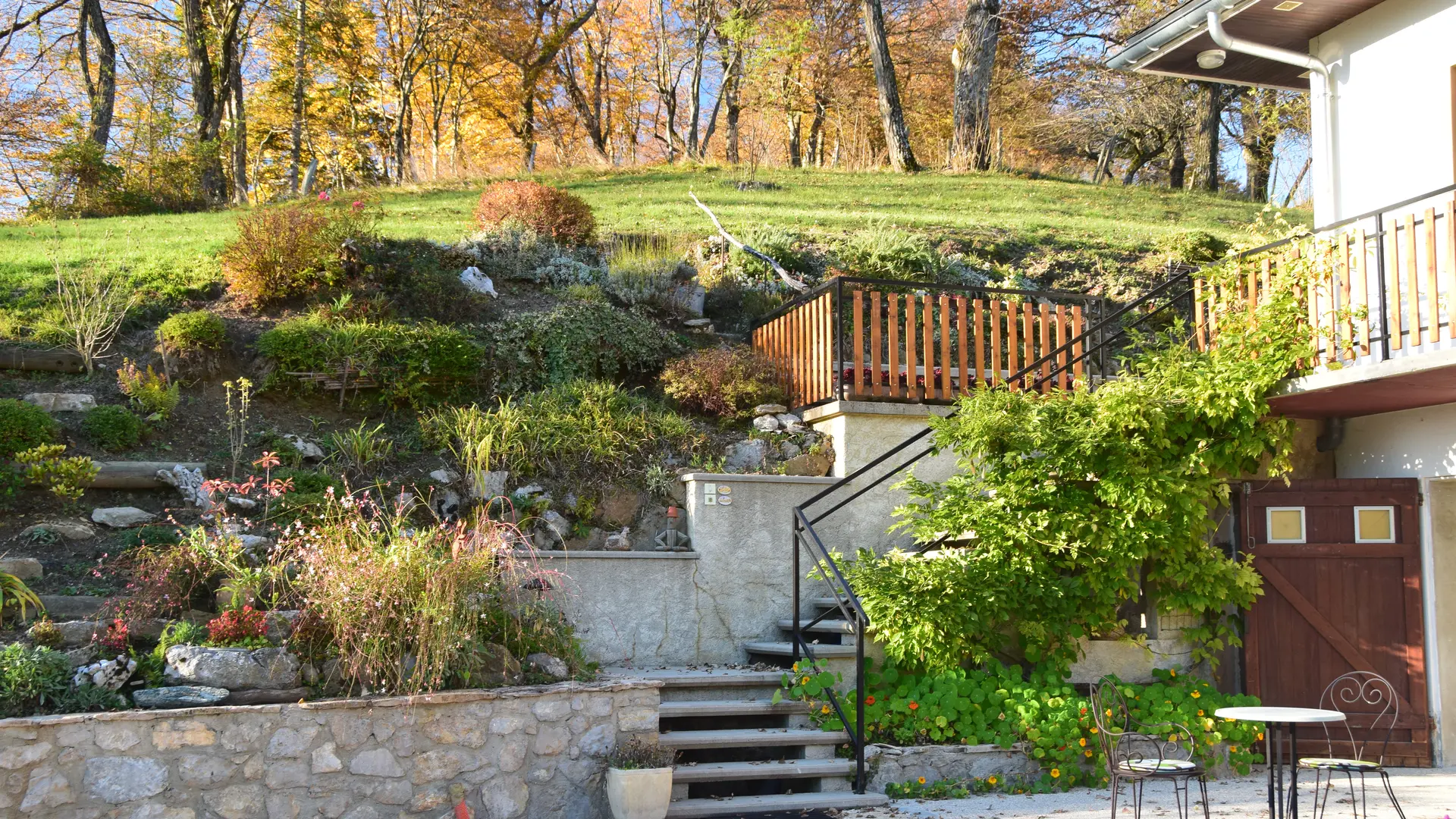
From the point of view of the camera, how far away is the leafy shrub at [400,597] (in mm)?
4945

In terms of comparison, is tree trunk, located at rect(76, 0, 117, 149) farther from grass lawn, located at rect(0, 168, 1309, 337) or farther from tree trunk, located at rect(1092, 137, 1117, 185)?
tree trunk, located at rect(1092, 137, 1117, 185)

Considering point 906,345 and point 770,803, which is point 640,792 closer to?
point 770,803

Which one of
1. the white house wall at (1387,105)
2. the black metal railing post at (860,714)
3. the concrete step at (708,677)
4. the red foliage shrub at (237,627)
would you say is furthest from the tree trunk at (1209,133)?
the red foliage shrub at (237,627)

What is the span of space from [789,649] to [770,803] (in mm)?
1352

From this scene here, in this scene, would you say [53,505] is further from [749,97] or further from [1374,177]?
[749,97]

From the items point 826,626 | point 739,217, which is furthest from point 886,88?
point 826,626

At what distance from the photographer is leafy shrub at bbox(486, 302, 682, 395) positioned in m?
8.73

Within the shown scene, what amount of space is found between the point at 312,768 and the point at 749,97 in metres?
23.1

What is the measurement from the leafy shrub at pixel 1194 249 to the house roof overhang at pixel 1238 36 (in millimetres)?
3850

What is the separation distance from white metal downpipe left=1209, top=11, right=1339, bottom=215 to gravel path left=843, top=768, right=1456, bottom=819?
4.01m

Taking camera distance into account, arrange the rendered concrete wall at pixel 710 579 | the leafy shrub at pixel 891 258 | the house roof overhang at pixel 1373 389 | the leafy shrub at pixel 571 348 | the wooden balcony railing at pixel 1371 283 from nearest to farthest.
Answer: the house roof overhang at pixel 1373 389 → the wooden balcony railing at pixel 1371 283 → the rendered concrete wall at pixel 710 579 → the leafy shrub at pixel 571 348 → the leafy shrub at pixel 891 258

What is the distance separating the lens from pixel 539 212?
11562 millimetres

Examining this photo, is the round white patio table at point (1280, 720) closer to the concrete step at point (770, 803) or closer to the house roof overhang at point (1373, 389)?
the concrete step at point (770, 803)

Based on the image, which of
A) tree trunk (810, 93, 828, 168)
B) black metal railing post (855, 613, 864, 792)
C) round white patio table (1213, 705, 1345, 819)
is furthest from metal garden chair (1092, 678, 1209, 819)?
tree trunk (810, 93, 828, 168)
